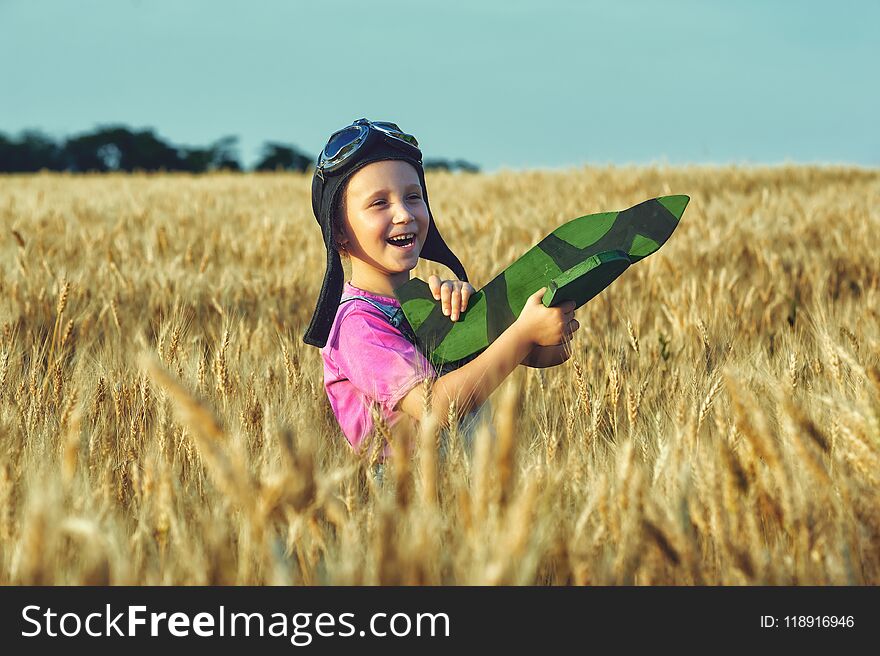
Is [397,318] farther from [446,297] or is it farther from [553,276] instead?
[553,276]

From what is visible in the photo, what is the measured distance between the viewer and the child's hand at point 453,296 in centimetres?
176

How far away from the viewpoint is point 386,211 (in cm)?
194

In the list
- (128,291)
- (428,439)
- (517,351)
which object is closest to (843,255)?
(517,351)

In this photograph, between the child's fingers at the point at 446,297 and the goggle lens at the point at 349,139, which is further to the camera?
the goggle lens at the point at 349,139

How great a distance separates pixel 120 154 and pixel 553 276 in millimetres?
35956

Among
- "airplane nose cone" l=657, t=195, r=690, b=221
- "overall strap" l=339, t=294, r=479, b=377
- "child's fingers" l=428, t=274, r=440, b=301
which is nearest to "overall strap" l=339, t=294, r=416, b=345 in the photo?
"overall strap" l=339, t=294, r=479, b=377

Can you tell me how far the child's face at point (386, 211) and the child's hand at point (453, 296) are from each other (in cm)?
20

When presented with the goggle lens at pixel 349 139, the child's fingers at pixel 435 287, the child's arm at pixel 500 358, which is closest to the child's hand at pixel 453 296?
the child's fingers at pixel 435 287

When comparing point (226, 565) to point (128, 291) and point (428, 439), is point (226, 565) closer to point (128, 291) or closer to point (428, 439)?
point (428, 439)

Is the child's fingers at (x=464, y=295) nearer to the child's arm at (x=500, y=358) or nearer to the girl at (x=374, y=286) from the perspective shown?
the girl at (x=374, y=286)

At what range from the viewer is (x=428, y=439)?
0.97m

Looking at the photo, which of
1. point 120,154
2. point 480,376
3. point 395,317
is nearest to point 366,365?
point 395,317

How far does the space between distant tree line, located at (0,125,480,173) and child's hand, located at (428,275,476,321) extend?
99.7 feet

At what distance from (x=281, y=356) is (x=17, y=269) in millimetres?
1730
